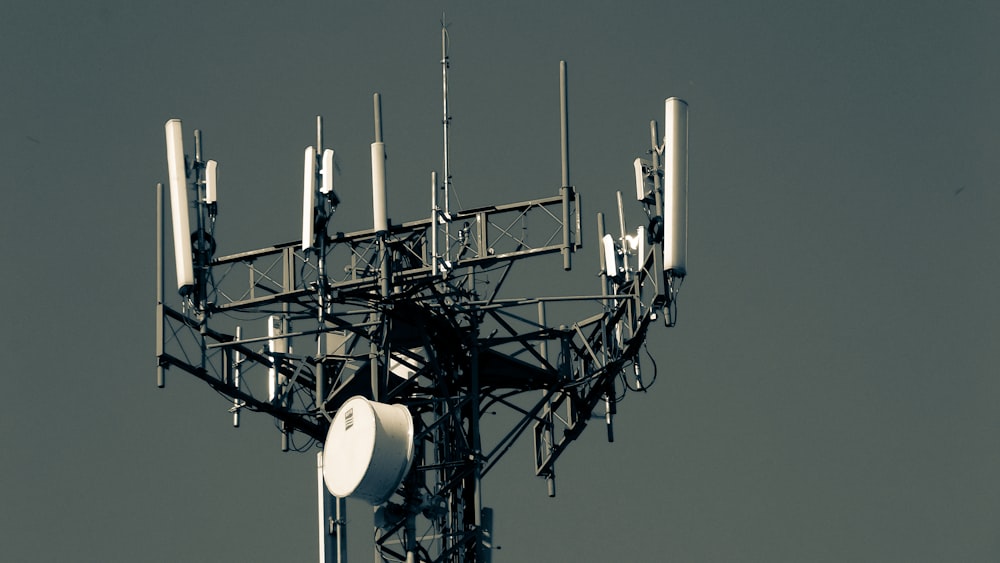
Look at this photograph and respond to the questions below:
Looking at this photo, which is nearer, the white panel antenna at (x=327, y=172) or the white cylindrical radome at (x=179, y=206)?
the white panel antenna at (x=327, y=172)

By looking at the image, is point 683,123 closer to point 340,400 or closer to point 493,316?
point 493,316

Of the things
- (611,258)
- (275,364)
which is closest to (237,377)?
(275,364)

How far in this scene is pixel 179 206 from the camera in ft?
137

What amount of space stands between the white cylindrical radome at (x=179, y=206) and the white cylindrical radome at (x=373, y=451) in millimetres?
3961

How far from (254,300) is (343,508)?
445 cm

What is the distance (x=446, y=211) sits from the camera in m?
39.9

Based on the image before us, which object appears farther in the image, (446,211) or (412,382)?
(412,382)

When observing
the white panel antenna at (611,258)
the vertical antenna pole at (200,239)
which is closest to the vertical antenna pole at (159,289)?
the vertical antenna pole at (200,239)

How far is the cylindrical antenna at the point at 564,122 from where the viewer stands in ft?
131

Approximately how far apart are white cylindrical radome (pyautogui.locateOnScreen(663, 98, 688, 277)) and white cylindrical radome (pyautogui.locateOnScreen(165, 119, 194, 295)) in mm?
8634

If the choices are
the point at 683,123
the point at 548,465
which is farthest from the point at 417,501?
the point at 683,123

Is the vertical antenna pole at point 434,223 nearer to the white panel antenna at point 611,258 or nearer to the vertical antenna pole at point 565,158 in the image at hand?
the vertical antenna pole at point 565,158

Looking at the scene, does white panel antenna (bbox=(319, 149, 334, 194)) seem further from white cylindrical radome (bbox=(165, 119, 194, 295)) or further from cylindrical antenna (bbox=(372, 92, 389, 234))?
white cylindrical radome (bbox=(165, 119, 194, 295))

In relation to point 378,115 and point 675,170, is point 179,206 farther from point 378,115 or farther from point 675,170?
point 675,170
